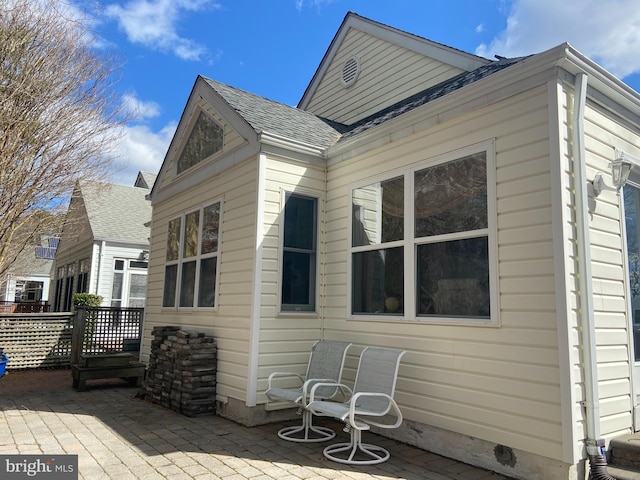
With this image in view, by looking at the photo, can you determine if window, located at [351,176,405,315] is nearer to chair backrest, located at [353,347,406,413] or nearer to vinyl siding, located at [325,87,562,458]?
vinyl siding, located at [325,87,562,458]

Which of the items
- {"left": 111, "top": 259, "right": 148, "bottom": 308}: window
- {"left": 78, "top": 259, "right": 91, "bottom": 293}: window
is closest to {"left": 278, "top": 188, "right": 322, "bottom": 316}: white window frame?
{"left": 111, "top": 259, "right": 148, "bottom": 308}: window

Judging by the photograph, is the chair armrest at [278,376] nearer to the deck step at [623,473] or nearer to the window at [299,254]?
the window at [299,254]

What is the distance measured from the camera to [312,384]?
5043 millimetres

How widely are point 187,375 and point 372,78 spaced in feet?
20.8

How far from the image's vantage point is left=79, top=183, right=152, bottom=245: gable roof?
14.8 m

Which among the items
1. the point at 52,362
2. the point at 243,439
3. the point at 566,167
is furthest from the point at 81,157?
the point at 566,167

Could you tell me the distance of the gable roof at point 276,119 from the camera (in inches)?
237

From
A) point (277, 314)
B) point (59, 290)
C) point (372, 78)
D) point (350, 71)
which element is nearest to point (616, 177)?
point (277, 314)

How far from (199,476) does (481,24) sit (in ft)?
35.6

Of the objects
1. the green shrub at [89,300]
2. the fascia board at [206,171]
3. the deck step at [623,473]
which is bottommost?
the deck step at [623,473]

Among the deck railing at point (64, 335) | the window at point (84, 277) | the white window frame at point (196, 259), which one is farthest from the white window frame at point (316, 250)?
the window at point (84, 277)

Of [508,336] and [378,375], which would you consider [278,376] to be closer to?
[378,375]

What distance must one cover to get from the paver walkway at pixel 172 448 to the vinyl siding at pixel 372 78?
18.8ft

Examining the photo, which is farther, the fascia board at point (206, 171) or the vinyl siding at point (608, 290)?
the fascia board at point (206, 171)
